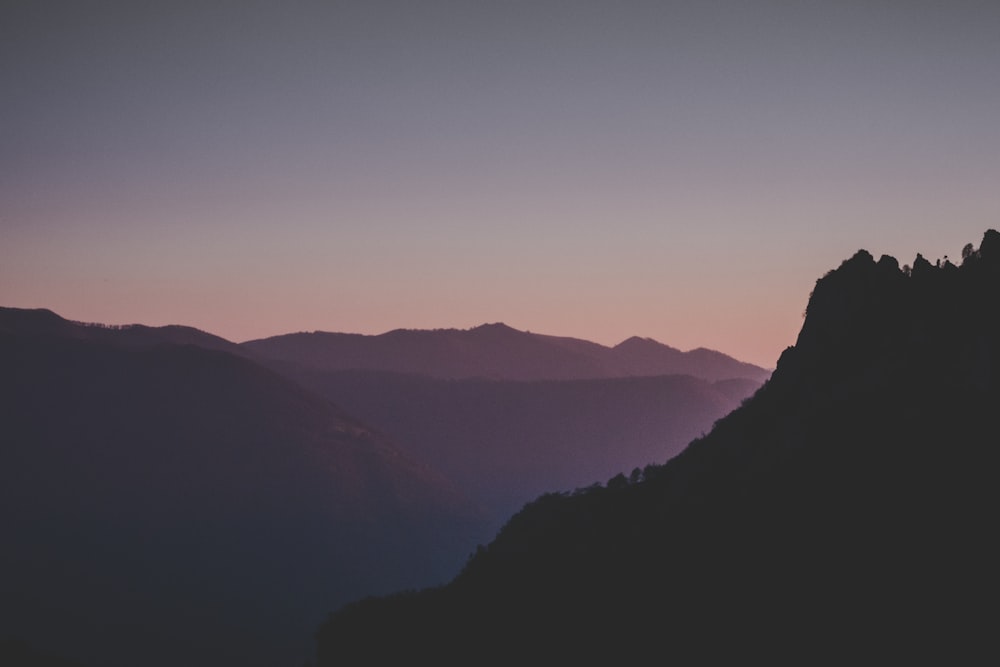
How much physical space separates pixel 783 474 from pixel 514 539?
78.4 ft

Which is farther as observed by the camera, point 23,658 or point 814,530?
point 23,658

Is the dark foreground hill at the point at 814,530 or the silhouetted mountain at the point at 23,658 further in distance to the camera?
the silhouetted mountain at the point at 23,658

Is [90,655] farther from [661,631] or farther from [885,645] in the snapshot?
[885,645]

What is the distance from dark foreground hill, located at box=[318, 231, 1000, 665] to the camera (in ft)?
138

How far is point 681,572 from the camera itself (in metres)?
53.7

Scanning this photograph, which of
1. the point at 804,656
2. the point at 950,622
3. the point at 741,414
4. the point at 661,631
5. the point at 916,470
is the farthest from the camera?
the point at 741,414

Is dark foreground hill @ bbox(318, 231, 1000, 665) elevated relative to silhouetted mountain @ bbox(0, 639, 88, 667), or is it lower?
elevated

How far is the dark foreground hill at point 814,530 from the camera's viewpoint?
1658 inches

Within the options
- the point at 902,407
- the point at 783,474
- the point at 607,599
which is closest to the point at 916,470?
the point at 902,407

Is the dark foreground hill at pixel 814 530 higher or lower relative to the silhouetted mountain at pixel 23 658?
higher

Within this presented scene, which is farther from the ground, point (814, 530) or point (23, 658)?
point (814, 530)

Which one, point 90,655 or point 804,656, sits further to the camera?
point 90,655

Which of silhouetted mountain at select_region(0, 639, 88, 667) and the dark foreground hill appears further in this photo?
silhouetted mountain at select_region(0, 639, 88, 667)

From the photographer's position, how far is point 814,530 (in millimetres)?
47656
